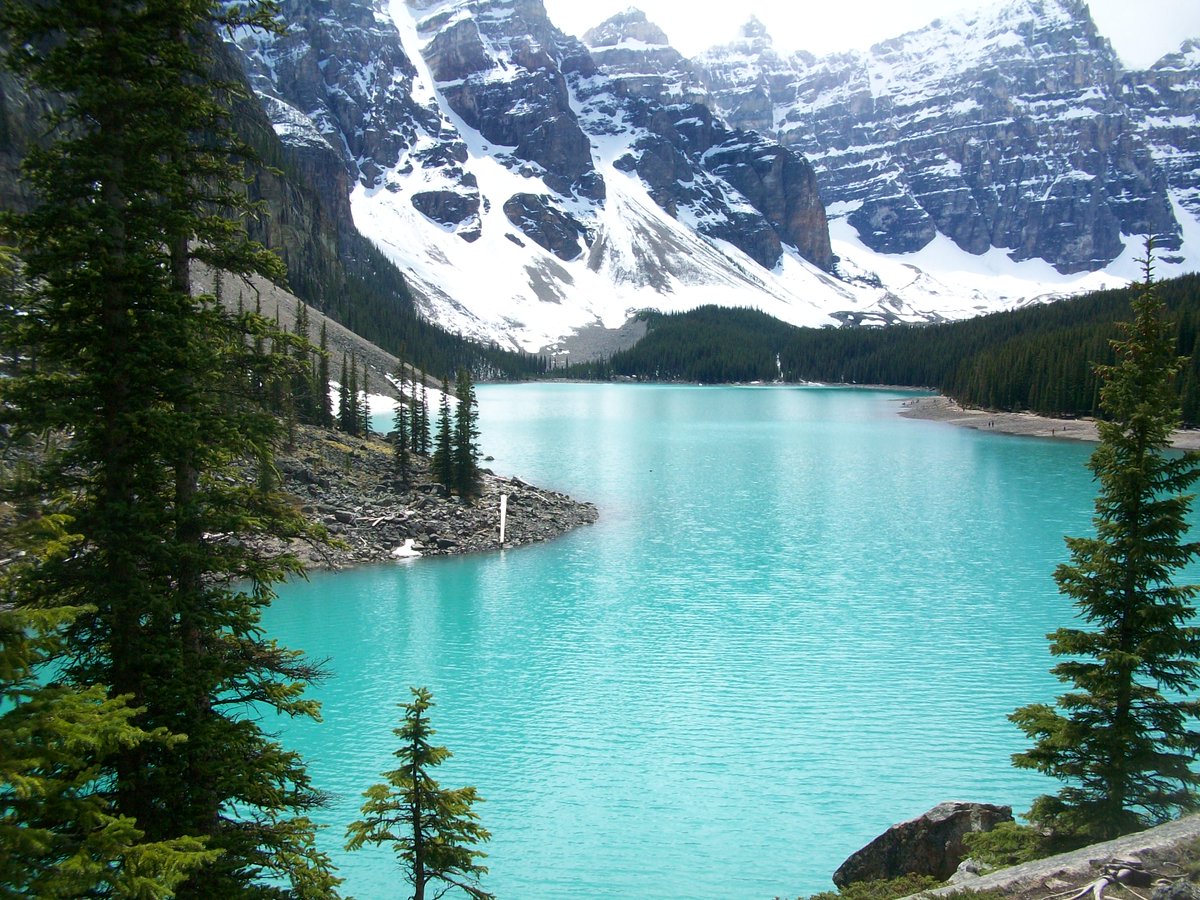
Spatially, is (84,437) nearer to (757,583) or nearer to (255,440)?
(255,440)

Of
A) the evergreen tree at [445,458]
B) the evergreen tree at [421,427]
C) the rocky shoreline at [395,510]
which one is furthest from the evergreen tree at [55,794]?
the evergreen tree at [421,427]

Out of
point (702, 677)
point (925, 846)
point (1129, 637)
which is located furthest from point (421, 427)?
point (1129, 637)

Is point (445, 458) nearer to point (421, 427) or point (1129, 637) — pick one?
point (421, 427)

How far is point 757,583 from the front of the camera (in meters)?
33.7

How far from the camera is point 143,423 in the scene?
7934 millimetres

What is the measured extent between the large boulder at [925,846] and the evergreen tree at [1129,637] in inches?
58.5

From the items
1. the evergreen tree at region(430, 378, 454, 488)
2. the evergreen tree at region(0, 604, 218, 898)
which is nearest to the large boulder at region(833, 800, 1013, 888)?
the evergreen tree at region(0, 604, 218, 898)

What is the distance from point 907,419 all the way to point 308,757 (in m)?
99.5

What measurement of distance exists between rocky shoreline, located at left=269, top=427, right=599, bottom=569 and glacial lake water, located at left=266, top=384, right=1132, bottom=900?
1661 millimetres

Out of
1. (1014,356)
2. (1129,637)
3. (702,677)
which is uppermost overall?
(1014,356)

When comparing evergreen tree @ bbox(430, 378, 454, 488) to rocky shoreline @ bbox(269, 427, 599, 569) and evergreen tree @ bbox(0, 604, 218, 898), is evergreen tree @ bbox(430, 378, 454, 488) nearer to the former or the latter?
rocky shoreline @ bbox(269, 427, 599, 569)

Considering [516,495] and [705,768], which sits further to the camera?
[516,495]

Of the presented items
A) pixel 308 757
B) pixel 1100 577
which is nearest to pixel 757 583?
pixel 308 757

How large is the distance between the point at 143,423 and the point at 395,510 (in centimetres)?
3388
